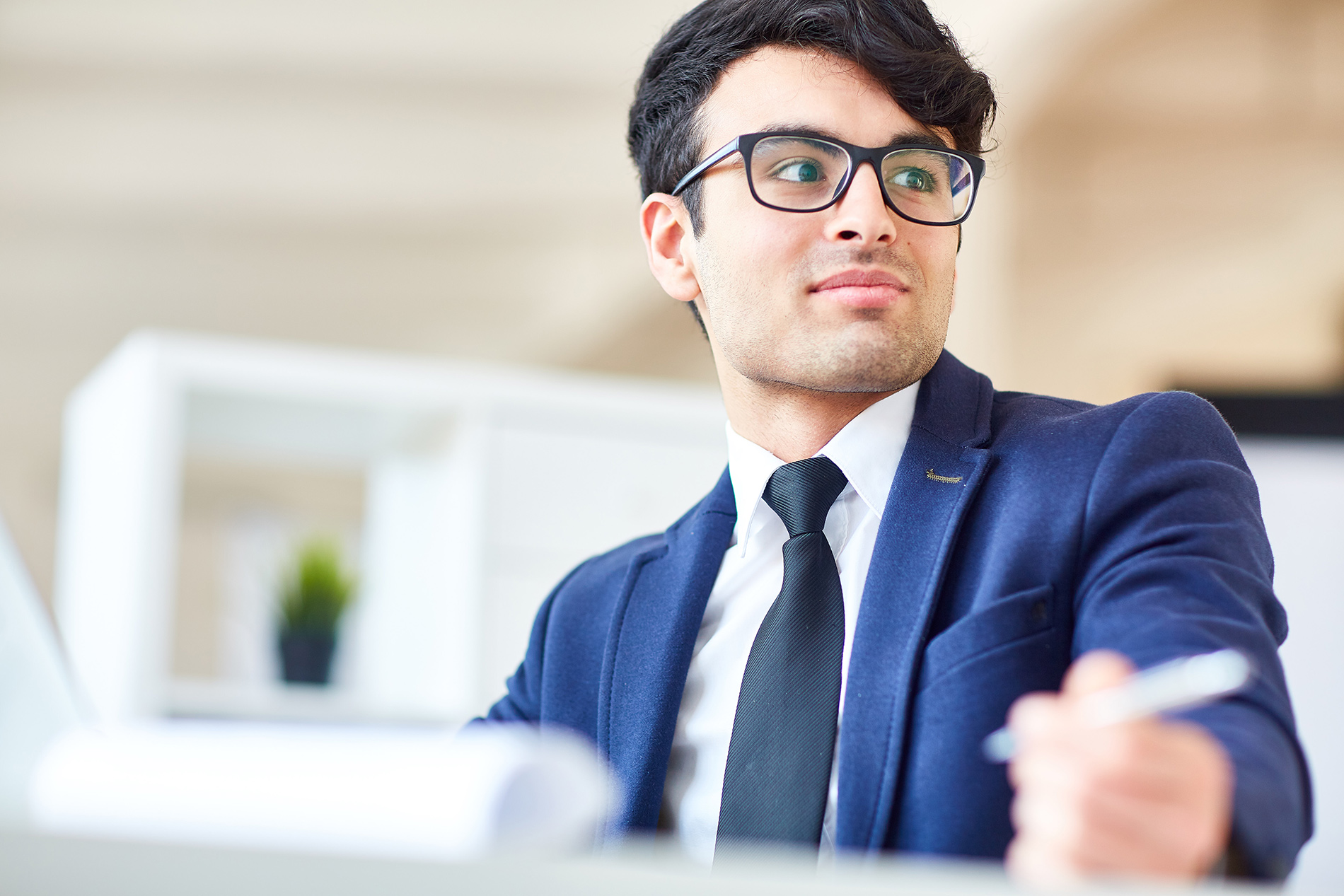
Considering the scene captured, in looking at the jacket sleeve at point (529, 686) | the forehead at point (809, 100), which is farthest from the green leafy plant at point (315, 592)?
the forehead at point (809, 100)

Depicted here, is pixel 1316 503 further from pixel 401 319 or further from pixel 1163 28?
pixel 401 319

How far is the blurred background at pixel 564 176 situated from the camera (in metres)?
4.65

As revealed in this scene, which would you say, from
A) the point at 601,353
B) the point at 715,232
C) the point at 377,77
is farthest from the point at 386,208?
the point at 715,232

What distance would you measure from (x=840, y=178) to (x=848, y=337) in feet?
0.55

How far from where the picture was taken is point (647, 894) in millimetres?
466

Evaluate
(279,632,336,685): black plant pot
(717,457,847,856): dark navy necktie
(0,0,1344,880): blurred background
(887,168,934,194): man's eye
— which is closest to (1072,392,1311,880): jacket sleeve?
(717,457,847,856): dark navy necktie

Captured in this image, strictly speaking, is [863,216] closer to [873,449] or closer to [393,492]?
[873,449]

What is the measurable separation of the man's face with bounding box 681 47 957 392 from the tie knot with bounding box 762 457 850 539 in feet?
0.28

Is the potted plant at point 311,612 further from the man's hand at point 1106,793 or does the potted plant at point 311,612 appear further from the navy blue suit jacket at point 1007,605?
the man's hand at point 1106,793

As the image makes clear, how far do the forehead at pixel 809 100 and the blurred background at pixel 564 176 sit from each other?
2.18 m

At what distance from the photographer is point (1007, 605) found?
1.11 m

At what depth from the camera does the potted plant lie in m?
2.87

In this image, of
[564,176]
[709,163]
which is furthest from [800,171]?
[564,176]

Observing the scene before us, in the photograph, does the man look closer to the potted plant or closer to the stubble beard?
the stubble beard
